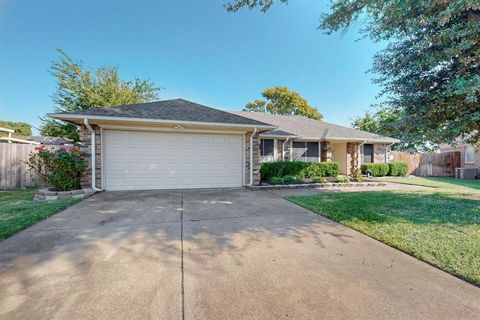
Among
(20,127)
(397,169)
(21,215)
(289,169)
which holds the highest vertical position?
(20,127)

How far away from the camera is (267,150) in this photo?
38.6ft

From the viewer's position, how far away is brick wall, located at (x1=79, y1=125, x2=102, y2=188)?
694 cm

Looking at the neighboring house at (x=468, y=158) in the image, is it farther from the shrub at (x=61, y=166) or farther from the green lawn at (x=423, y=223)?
the shrub at (x=61, y=166)

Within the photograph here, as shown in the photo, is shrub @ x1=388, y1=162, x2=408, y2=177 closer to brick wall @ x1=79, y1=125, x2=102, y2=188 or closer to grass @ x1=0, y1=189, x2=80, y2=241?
brick wall @ x1=79, y1=125, x2=102, y2=188

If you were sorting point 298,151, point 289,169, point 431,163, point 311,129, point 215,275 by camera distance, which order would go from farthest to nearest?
1. point 431,163
2. point 311,129
3. point 298,151
4. point 289,169
5. point 215,275

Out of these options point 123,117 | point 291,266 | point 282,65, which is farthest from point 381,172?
point 123,117

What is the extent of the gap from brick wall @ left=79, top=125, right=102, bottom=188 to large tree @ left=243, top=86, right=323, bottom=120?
24777mm

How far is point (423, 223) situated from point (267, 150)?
8.28 m

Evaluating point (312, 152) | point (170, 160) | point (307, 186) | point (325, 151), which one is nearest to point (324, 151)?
point (325, 151)

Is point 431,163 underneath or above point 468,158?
underneath

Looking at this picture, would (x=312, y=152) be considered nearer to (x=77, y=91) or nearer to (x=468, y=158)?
(x=468, y=158)

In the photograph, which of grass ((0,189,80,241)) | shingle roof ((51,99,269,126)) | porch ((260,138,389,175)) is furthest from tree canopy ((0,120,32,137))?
porch ((260,138,389,175))

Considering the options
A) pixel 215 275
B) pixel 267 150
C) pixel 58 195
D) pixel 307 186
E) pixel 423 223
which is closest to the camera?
pixel 215 275

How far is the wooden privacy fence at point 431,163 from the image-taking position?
15169 millimetres
